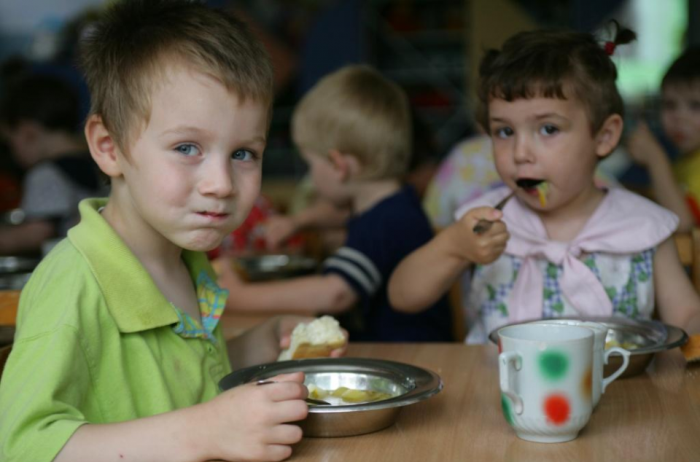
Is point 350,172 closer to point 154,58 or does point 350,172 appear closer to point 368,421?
point 154,58

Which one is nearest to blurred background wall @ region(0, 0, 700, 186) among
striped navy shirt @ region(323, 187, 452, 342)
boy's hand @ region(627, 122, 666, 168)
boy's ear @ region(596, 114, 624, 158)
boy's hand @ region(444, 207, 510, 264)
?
boy's hand @ region(627, 122, 666, 168)

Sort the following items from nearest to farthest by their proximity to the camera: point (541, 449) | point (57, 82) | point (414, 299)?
point (541, 449)
point (414, 299)
point (57, 82)

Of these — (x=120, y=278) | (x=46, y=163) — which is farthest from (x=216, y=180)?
(x=46, y=163)

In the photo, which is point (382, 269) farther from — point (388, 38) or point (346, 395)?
point (388, 38)

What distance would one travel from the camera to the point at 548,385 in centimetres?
92

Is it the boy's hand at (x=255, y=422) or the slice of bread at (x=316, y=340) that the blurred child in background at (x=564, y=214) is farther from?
the boy's hand at (x=255, y=422)

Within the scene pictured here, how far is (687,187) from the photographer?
316 cm

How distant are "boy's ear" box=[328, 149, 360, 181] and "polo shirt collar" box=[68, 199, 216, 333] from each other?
52.8 inches

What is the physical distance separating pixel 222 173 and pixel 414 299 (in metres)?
0.70

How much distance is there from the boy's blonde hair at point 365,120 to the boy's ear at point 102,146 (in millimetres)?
1276

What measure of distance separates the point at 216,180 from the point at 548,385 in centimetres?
49

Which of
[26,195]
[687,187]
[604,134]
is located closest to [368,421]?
[604,134]

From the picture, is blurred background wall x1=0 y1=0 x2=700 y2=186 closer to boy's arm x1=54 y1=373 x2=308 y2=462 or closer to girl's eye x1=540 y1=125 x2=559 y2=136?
girl's eye x1=540 y1=125 x2=559 y2=136

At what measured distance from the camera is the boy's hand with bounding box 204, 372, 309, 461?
0.90 m
